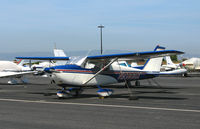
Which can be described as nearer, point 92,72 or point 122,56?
point 122,56

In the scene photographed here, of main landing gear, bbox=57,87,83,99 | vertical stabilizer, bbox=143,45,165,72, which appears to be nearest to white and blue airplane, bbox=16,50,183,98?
main landing gear, bbox=57,87,83,99

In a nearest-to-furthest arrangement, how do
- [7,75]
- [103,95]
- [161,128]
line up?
[161,128]
[103,95]
[7,75]

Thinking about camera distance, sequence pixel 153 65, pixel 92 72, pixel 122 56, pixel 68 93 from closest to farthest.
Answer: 1. pixel 68 93
2. pixel 122 56
3. pixel 92 72
4. pixel 153 65

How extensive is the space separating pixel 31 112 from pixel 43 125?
7.83ft

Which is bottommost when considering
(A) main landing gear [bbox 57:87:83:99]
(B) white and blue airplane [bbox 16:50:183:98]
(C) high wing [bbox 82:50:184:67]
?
(A) main landing gear [bbox 57:87:83:99]

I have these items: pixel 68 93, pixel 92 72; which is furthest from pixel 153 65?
pixel 68 93

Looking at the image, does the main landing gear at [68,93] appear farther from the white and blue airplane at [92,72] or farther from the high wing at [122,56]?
the high wing at [122,56]

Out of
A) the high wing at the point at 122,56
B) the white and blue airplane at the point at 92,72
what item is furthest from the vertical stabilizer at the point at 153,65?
the high wing at the point at 122,56

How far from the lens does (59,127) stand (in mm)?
6668

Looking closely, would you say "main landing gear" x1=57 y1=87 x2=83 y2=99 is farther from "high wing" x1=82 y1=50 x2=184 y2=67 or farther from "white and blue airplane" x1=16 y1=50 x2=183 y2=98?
"high wing" x1=82 y1=50 x2=184 y2=67

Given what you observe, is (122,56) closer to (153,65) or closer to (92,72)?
(92,72)

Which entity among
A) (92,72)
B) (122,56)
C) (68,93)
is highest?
(122,56)

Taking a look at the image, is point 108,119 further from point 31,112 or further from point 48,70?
point 48,70

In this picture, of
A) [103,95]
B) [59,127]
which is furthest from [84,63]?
[59,127]
